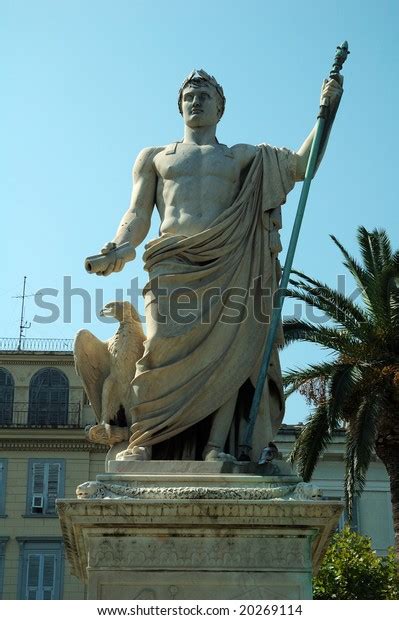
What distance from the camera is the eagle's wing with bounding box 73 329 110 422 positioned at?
10.6 meters

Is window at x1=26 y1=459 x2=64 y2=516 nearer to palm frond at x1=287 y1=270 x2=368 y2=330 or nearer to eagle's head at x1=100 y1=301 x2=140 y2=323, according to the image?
palm frond at x1=287 y1=270 x2=368 y2=330

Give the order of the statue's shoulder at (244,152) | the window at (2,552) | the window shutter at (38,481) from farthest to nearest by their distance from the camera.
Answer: the window shutter at (38,481), the window at (2,552), the statue's shoulder at (244,152)

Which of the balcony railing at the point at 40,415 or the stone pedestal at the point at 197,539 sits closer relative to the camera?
the stone pedestal at the point at 197,539

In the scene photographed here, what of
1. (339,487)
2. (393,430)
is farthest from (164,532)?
(339,487)

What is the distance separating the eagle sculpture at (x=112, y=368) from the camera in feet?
33.9

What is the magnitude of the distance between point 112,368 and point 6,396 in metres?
30.3

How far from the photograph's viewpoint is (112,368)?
412 inches

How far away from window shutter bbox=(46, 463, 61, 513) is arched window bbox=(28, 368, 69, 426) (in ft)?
4.86

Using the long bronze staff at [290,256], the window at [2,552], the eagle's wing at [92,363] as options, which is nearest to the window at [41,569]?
the window at [2,552]

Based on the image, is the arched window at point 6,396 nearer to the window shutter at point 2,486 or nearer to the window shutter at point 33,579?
the window shutter at point 2,486

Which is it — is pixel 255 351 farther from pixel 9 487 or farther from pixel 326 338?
pixel 9 487

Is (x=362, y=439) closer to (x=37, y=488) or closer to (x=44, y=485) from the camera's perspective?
(x=44, y=485)

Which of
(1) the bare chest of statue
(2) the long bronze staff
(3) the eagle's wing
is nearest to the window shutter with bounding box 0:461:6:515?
(3) the eagle's wing

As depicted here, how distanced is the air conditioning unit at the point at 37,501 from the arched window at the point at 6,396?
9.01 feet
